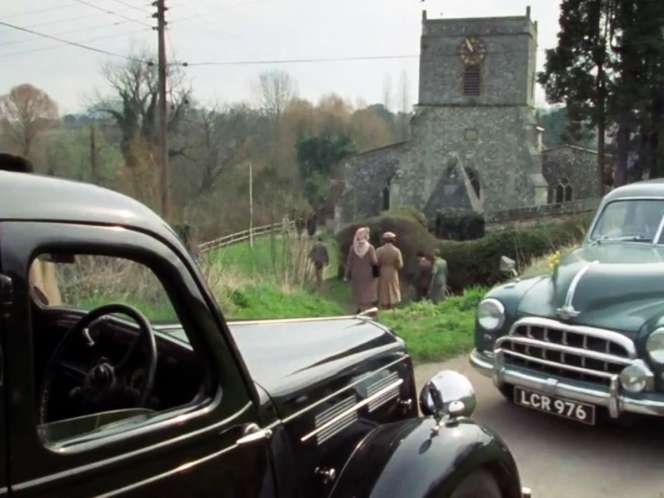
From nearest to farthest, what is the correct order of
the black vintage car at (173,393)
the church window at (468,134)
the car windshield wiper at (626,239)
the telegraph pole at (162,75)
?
the black vintage car at (173,393), the car windshield wiper at (626,239), the telegraph pole at (162,75), the church window at (468,134)

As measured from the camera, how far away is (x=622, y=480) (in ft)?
15.5

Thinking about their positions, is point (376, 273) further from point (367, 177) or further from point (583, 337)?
point (367, 177)

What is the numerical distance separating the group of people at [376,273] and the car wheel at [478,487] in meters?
8.53

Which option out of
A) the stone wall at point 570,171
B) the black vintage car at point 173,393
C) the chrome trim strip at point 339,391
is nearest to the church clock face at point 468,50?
the stone wall at point 570,171

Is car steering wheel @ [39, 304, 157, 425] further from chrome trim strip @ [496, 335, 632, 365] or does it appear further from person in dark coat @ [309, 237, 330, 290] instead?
person in dark coat @ [309, 237, 330, 290]

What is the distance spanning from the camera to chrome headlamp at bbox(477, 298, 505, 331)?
18.8 feet

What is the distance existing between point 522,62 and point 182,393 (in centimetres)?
5394

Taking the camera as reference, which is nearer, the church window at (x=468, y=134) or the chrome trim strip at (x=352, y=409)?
the chrome trim strip at (x=352, y=409)

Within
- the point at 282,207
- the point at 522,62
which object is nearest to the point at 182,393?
the point at 282,207

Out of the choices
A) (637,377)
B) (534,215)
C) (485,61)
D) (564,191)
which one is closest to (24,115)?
(637,377)

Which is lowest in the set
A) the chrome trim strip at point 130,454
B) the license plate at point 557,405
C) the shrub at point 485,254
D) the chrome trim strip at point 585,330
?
the shrub at point 485,254

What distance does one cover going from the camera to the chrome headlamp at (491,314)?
5734 mm

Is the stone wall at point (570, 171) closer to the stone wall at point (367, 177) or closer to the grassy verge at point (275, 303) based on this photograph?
the stone wall at point (367, 177)

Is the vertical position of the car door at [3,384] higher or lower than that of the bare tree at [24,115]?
lower
